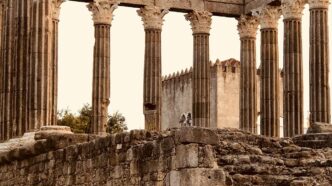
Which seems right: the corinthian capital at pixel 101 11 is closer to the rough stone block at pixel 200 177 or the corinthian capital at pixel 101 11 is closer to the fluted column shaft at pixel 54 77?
the fluted column shaft at pixel 54 77

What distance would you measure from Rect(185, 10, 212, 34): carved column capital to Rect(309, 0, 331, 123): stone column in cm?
699

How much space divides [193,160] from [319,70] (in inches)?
1012

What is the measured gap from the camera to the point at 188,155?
48.4ft

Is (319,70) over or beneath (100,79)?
over

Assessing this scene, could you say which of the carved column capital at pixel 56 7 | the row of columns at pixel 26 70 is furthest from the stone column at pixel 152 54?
the row of columns at pixel 26 70

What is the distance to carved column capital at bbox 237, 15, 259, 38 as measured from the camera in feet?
150

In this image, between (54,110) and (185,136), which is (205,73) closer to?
(54,110)

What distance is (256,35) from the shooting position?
4619 cm

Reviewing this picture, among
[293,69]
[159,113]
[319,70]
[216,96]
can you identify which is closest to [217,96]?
[216,96]

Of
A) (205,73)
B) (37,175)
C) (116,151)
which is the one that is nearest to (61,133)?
(37,175)

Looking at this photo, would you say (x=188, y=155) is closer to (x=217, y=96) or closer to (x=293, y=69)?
(x=293, y=69)

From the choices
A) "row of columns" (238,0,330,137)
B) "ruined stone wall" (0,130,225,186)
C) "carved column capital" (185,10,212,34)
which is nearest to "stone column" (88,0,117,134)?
"carved column capital" (185,10,212,34)

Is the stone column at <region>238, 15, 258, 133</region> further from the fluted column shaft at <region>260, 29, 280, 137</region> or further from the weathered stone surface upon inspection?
the weathered stone surface

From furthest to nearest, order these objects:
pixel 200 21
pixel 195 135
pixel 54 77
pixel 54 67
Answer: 1. pixel 200 21
2. pixel 54 77
3. pixel 54 67
4. pixel 195 135
